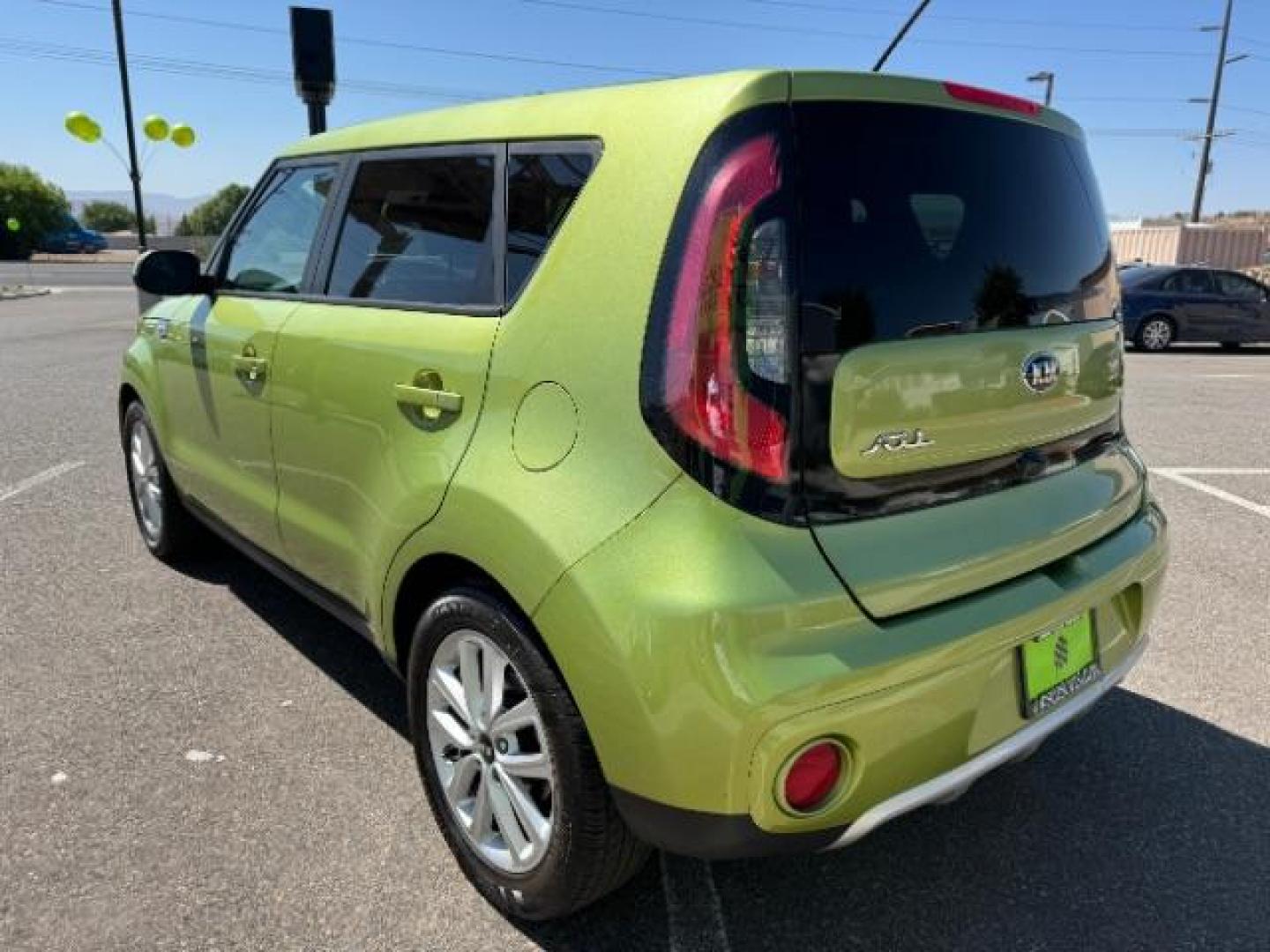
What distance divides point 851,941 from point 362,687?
183 cm

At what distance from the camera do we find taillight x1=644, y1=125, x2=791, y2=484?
5.65 ft

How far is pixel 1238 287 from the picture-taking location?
15867 mm

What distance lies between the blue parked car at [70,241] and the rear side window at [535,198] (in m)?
61.3

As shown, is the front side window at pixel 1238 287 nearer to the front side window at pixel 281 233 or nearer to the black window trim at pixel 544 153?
the front side window at pixel 281 233

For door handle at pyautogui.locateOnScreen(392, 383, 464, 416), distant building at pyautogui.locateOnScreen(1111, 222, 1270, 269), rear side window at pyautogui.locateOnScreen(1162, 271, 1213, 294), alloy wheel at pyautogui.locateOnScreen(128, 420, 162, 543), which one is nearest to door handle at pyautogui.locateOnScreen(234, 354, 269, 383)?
door handle at pyautogui.locateOnScreen(392, 383, 464, 416)

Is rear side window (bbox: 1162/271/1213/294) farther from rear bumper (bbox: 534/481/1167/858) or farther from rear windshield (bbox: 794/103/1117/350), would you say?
rear bumper (bbox: 534/481/1167/858)

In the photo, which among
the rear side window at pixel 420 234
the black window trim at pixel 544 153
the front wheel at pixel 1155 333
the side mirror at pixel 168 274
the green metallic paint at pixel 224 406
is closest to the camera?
the black window trim at pixel 544 153

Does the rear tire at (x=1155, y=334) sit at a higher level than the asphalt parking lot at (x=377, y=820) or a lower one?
lower

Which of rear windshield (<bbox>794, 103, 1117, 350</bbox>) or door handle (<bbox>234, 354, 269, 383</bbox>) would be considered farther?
door handle (<bbox>234, 354, 269, 383</bbox>)

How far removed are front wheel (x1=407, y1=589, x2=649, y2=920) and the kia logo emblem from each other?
3.76ft

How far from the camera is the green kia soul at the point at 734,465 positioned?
1.72 meters

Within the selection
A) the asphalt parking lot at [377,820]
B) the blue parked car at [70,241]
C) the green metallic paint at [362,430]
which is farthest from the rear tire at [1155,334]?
the blue parked car at [70,241]

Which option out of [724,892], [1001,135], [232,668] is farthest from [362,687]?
[1001,135]

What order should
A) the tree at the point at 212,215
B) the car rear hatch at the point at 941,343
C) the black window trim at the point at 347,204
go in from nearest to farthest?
the car rear hatch at the point at 941,343 < the black window trim at the point at 347,204 < the tree at the point at 212,215
